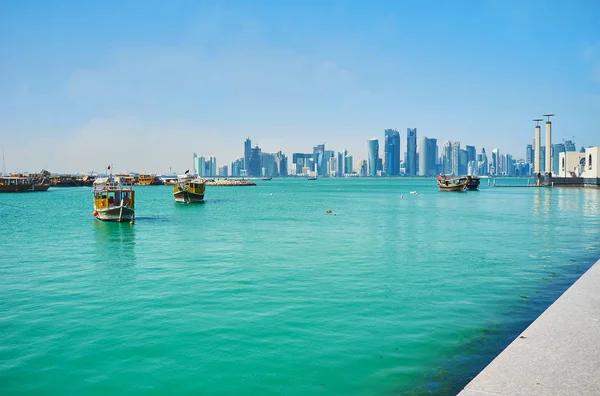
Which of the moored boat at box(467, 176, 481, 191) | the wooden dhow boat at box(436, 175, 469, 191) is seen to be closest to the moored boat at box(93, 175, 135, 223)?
the wooden dhow boat at box(436, 175, 469, 191)

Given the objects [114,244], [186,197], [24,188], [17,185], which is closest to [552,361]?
[114,244]

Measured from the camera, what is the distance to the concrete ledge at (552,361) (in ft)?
23.4

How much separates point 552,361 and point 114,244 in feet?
97.3

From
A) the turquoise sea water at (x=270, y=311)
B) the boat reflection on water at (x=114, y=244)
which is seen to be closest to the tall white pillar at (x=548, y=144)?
the turquoise sea water at (x=270, y=311)

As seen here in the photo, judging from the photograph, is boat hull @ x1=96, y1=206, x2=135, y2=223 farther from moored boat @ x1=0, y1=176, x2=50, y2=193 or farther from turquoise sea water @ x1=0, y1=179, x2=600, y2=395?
moored boat @ x1=0, y1=176, x2=50, y2=193

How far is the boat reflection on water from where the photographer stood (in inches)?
1037

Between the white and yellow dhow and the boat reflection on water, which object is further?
the white and yellow dhow

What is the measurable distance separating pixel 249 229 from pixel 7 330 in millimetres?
27774

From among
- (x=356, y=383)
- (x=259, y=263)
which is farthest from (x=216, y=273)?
(x=356, y=383)

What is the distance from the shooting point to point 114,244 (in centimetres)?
3294

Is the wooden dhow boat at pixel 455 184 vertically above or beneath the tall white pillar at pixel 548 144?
beneath

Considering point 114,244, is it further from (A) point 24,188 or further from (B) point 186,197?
(A) point 24,188

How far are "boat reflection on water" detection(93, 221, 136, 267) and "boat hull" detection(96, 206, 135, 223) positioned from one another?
29.7 inches

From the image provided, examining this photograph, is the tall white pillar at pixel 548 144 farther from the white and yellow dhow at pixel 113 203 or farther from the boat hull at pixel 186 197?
the white and yellow dhow at pixel 113 203
